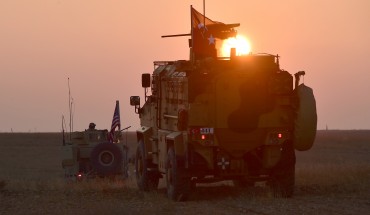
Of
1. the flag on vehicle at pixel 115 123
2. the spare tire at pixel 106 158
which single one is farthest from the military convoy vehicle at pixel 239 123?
the flag on vehicle at pixel 115 123

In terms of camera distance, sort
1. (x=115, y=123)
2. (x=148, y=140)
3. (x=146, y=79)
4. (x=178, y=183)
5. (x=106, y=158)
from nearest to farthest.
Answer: (x=178, y=183) < (x=146, y=79) < (x=148, y=140) < (x=106, y=158) < (x=115, y=123)

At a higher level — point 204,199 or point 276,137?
point 276,137

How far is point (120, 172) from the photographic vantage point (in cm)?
3691

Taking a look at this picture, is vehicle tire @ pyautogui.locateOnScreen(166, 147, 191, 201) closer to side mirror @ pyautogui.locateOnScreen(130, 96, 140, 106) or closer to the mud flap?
the mud flap

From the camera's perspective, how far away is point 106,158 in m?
36.6

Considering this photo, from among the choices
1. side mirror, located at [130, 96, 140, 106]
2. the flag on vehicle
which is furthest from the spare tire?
side mirror, located at [130, 96, 140, 106]

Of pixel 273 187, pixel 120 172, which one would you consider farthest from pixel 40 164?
pixel 273 187

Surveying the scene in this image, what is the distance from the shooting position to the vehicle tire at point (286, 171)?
1011 inches

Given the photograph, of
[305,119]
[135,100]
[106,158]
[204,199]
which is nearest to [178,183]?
[204,199]

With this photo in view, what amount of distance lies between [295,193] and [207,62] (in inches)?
149

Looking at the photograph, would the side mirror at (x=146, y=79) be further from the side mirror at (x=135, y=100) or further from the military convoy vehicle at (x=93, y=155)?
the military convoy vehicle at (x=93, y=155)

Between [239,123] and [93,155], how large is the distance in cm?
1206

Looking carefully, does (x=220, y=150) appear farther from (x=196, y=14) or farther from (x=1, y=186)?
(x=1, y=186)

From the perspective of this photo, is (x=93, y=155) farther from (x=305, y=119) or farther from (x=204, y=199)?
(x=305, y=119)
